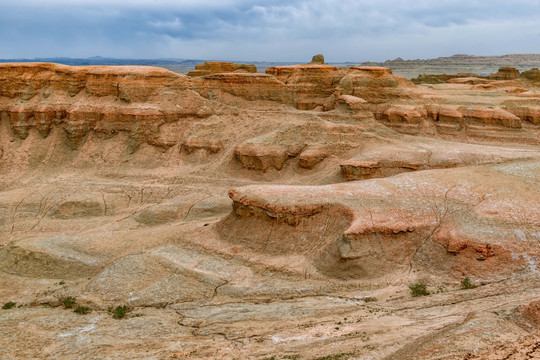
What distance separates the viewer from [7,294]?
736 inches

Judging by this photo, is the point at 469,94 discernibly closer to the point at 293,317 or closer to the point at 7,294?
the point at 293,317

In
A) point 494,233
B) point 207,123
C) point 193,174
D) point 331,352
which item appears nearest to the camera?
point 331,352

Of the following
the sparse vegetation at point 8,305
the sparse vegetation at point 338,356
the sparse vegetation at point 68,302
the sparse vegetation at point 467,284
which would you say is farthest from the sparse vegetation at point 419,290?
the sparse vegetation at point 8,305

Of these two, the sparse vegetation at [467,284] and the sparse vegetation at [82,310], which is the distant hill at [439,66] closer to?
the sparse vegetation at [467,284]

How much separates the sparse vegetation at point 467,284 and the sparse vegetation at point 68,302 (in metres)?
15.0

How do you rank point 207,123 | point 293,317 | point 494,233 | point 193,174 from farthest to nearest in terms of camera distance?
point 207,123 → point 193,174 → point 494,233 → point 293,317

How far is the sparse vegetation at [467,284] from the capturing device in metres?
16.8

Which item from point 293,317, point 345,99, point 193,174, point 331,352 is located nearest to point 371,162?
point 345,99

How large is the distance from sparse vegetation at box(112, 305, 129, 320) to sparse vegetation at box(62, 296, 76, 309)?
1.88m

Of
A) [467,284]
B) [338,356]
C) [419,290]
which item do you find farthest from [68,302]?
[467,284]

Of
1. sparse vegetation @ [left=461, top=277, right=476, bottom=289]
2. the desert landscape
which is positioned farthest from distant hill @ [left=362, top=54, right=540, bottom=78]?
sparse vegetation @ [left=461, top=277, right=476, bottom=289]

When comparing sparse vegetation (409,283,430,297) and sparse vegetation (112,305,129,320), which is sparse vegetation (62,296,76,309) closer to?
sparse vegetation (112,305,129,320)

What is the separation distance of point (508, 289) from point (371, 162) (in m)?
12.8

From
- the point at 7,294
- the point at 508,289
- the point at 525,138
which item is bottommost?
the point at 7,294
